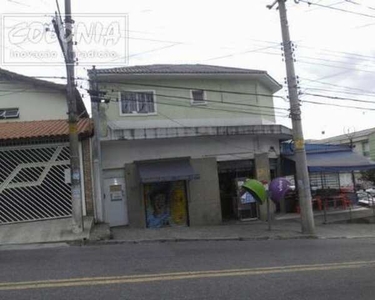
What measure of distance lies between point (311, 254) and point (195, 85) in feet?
43.7

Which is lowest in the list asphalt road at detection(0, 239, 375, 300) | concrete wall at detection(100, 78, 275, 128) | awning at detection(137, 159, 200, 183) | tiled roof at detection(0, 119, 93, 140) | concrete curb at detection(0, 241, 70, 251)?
asphalt road at detection(0, 239, 375, 300)

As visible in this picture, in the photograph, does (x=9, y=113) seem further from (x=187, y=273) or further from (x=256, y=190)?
(x=187, y=273)

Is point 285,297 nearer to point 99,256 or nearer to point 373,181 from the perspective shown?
point 99,256

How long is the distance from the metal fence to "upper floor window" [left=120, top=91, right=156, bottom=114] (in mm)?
4062

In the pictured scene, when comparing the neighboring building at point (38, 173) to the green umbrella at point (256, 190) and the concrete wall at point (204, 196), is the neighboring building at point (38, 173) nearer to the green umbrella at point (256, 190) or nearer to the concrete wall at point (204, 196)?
the concrete wall at point (204, 196)

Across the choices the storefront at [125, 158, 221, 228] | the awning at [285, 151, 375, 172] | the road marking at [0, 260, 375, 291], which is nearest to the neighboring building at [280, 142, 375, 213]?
the awning at [285, 151, 375, 172]

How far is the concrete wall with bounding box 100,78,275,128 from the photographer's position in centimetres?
2265

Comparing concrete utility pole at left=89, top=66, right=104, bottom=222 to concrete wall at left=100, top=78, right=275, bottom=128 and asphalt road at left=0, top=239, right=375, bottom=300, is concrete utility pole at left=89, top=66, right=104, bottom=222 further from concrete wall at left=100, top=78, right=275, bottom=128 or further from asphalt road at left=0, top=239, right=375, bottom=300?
asphalt road at left=0, top=239, right=375, bottom=300

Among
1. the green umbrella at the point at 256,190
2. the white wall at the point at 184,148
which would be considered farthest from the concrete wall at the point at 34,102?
the green umbrella at the point at 256,190

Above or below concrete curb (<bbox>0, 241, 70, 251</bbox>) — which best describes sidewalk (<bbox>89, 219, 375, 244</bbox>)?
below

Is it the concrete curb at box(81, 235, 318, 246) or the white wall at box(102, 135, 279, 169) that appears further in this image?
the white wall at box(102, 135, 279, 169)

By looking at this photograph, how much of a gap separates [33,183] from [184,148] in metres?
6.71

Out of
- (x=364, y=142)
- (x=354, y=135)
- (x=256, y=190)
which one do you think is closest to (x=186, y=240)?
(x=256, y=190)

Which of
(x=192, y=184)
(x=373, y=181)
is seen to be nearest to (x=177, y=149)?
(x=192, y=184)
